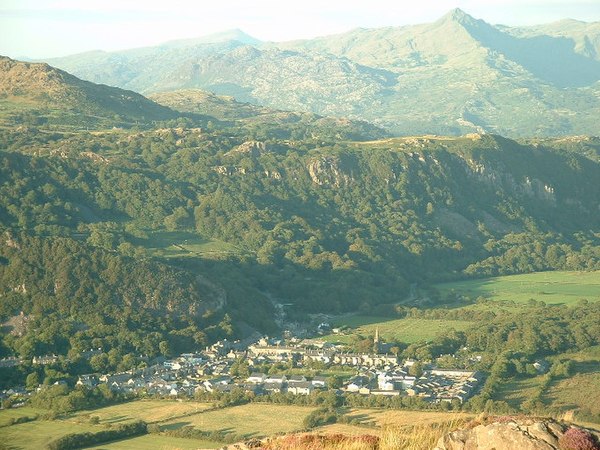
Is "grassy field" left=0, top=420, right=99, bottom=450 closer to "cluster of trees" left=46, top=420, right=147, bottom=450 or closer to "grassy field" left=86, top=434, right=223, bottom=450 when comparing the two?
"cluster of trees" left=46, top=420, right=147, bottom=450

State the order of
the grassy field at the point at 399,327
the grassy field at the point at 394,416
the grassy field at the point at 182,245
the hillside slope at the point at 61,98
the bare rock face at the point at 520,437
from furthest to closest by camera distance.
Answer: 1. the hillside slope at the point at 61,98
2. the grassy field at the point at 182,245
3. the grassy field at the point at 399,327
4. the grassy field at the point at 394,416
5. the bare rock face at the point at 520,437

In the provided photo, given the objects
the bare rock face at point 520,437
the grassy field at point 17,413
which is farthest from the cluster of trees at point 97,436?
the bare rock face at point 520,437

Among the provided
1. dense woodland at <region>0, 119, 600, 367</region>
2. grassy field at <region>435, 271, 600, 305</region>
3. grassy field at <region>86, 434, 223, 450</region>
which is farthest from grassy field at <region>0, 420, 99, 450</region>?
grassy field at <region>435, 271, 600, 305</region>

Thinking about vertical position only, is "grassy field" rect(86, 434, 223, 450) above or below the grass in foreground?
below

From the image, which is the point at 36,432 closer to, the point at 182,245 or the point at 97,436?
the point at 97,436

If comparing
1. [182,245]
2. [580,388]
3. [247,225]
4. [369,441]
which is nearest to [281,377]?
[580,388]

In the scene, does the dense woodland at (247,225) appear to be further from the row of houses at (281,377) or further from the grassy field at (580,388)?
the grassy field at (580,388)
